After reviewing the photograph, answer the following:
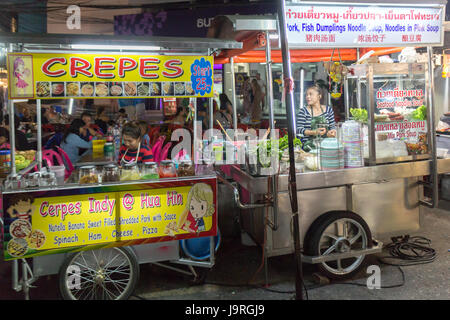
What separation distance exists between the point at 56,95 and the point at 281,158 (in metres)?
2.22

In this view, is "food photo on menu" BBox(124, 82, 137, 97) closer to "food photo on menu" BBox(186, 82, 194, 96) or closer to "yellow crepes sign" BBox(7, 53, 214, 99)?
"yellow crepes sign" BBox(7, 53, 214, 99)

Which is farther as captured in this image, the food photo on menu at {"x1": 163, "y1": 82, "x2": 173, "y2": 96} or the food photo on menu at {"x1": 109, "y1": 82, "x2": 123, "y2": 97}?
the food photo on menu at {"x1": 163, "y1": 82, "x2": 173, "y2": 96}

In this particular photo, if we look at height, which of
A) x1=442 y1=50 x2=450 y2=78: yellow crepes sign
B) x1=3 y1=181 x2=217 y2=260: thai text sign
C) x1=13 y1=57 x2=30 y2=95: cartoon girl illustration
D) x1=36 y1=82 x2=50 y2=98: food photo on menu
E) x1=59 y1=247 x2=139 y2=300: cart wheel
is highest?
x1=442 y1=50 x2=450 y2=78: yellow crepes sign

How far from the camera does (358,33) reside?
12.9 ft

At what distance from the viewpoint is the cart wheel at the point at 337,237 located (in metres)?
3.91

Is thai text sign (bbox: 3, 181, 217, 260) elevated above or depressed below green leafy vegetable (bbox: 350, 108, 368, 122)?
below

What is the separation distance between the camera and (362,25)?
12.9 ft

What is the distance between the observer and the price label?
3850 millimetres

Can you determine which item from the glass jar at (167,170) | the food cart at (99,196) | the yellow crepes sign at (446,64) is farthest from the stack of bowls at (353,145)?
the yellow crepes sign at (446,64)

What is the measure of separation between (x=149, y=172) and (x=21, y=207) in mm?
1120

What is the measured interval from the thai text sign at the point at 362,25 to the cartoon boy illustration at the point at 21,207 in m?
2.72

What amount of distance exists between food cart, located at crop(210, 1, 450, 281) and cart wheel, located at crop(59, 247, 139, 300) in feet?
3.87

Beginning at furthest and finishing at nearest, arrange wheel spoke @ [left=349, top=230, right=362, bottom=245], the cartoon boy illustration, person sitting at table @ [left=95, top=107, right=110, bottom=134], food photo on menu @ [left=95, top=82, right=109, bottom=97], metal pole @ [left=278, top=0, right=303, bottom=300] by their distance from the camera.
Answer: person sitting at table @ [left=95, top=107, right=110, bottom=134] → wheel spoke @ [left=349, top=230, right=362, bottom=245] → food photo on menu @ [left=95, top=82, right=109, bottom=97] → the cartoon boy illustration → metal pole @ [left=278, top=0, right=303, bottom=300]

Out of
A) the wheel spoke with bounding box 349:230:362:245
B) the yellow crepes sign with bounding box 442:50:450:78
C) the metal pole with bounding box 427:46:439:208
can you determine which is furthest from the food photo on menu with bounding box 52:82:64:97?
the yellow crepes sign with bounding box 442:50:450:78
